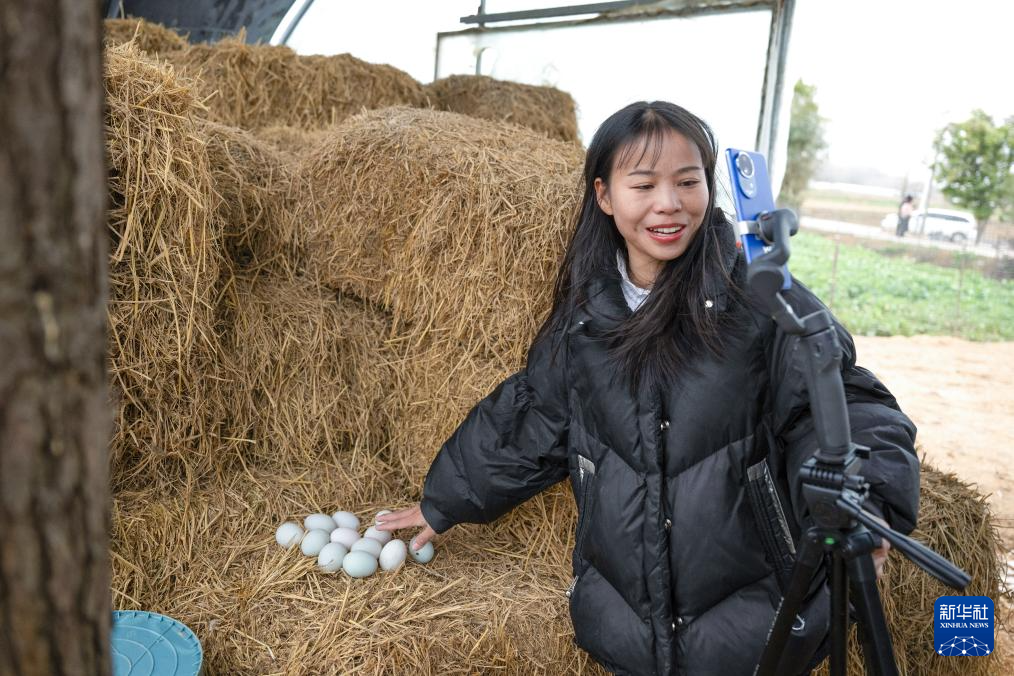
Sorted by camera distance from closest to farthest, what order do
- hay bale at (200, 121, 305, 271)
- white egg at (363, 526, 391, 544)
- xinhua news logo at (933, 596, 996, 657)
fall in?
xinhua news logo at (933, 596, 996, 657), white egg at (363, 526, 391, 544), hay bale at (200, 121, 305, 271)

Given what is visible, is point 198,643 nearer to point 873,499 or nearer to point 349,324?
point 349,324

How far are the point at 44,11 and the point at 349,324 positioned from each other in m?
2.13

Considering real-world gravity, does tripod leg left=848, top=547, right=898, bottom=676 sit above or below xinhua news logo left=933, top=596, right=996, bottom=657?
above

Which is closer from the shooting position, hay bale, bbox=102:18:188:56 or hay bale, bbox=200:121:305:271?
hay bale, bbox=200:121:305:271

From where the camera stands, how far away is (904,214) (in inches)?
406

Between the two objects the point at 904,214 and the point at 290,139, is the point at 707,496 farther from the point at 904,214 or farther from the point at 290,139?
the point at 904,214

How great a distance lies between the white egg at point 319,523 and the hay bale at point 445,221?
61 cm

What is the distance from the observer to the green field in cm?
880

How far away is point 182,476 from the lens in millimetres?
2387

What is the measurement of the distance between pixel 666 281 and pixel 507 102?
3.29 m

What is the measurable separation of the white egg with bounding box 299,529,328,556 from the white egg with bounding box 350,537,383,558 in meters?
0.10

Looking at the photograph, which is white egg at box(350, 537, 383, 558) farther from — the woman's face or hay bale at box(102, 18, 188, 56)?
hay bale at box(102, 18, 188, 56)

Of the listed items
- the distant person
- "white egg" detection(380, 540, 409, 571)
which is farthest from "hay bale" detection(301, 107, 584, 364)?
the distant person

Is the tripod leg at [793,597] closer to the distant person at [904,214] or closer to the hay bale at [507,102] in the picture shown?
the hay bale at [507,102]
